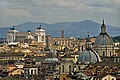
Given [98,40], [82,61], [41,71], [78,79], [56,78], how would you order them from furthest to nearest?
[98,40] → [41,71] → [82,61] → [56,78] → [78,79]

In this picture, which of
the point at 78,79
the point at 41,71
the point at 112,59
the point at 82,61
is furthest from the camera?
the point at 112,59

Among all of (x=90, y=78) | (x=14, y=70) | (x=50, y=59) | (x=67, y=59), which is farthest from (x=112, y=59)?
(x=90, y=78)

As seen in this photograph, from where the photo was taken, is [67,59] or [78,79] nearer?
[78,79]

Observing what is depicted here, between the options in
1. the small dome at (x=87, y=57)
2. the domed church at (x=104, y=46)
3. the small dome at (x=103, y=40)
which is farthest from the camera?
the small dome at (x=103, y=40)

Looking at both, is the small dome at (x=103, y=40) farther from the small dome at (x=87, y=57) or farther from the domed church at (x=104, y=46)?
the small dome at (x=87, y=57)

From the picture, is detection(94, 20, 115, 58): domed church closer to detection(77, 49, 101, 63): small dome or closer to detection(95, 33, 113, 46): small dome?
detection(95, 33, 113, 46): small dome

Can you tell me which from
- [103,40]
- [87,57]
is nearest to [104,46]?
[103,40]

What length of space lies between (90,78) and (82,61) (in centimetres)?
1735


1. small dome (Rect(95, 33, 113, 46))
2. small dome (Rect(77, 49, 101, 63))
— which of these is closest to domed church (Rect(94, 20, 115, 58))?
small dome (Rect(95, 33, 113, 46))

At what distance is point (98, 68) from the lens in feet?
Result: 177

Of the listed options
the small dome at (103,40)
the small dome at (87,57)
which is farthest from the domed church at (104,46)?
the small dome at (87,57)

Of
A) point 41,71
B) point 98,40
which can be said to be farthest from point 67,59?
point 98,40

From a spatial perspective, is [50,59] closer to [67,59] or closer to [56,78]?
[67,59]

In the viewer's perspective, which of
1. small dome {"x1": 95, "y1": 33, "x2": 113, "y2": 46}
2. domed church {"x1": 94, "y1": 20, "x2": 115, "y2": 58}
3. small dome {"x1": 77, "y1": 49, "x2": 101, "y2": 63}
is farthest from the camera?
small dome {"x1": 95, "y1": 33, "x2": 113, "y2": 46}
